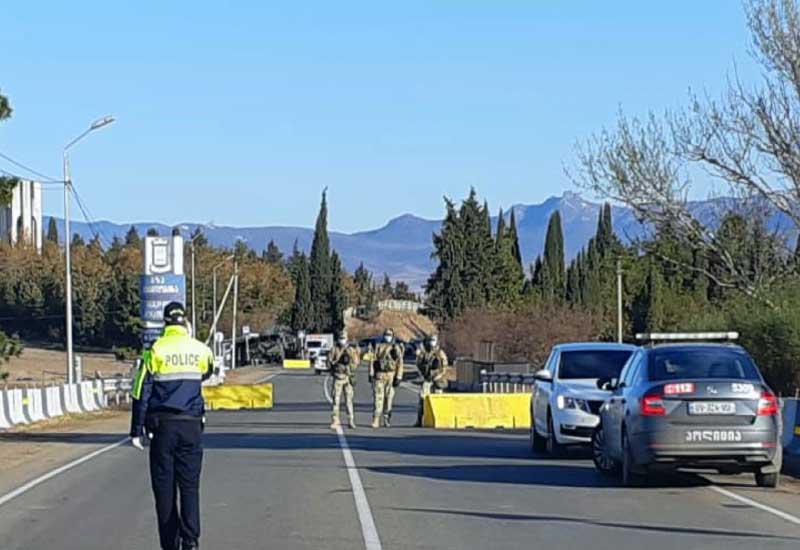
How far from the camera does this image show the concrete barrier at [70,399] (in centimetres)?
3984

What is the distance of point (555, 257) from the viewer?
325 ft

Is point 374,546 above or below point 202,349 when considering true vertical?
below

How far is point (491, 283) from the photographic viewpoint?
306 ft

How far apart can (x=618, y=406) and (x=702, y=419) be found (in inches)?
60.4

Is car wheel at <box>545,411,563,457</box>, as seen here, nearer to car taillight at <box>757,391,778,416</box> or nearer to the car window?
the car window

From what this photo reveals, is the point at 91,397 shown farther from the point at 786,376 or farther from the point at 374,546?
the point at 374,546

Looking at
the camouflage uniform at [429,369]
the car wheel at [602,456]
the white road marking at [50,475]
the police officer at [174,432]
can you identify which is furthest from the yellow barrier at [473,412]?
the police officer at [174,432]

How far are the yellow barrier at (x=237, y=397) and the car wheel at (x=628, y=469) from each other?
2600 cm

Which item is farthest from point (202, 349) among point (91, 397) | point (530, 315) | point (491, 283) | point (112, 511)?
point (491, 283)

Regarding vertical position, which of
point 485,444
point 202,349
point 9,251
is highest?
point 9,251

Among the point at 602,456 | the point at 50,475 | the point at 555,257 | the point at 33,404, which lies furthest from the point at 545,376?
the point at 555,257

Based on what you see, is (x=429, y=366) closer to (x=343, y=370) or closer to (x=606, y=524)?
(x=343, y=370)

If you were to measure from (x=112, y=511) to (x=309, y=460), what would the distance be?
21.4 ft

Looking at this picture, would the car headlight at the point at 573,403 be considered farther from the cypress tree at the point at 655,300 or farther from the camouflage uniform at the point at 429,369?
the cypress tree at the point at 655,300
